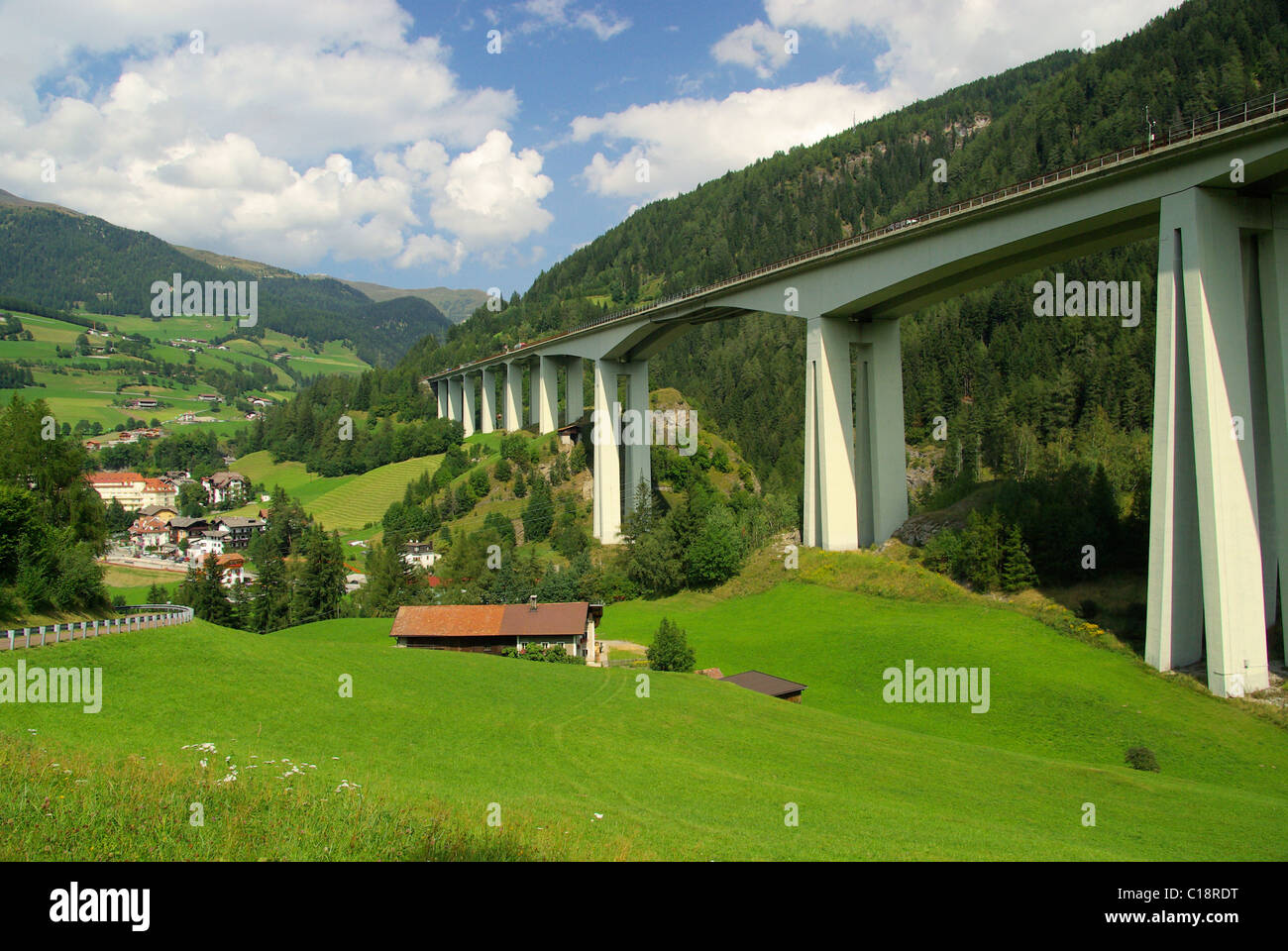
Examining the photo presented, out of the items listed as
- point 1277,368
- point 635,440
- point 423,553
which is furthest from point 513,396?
point 1277,368

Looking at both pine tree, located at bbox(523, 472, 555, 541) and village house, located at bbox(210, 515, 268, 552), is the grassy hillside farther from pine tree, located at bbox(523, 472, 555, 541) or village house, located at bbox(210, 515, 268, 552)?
pine tree, located at bbox(523, 472, 555, 541)

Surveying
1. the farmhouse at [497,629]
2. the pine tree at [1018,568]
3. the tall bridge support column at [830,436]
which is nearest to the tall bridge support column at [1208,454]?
the pine tree at [1018,568]

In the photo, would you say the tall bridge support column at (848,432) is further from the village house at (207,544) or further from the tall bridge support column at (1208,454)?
the village house at (207,544)

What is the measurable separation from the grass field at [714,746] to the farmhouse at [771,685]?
88cm

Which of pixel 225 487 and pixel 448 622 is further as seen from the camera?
pixel 225 487

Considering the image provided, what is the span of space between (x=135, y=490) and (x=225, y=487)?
771 inches

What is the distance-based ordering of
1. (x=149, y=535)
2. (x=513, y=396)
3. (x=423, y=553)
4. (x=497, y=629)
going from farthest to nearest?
(x=149, y=535) < (x=513, y=396) < (x=423, y=553) < (x=497, y=629)

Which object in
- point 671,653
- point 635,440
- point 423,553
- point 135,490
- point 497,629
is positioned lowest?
point 671,653

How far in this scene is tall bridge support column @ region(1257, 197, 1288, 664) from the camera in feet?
87.4

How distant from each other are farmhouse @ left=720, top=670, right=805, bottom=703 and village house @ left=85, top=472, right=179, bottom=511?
130 m

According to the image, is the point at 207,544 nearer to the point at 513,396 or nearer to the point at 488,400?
the point at 488,400

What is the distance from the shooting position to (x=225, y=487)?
131000 millimetres

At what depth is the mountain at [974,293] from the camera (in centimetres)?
7812

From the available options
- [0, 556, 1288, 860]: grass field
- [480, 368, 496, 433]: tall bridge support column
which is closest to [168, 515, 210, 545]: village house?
[480, 368, 496, 433]: tall bridge support column
